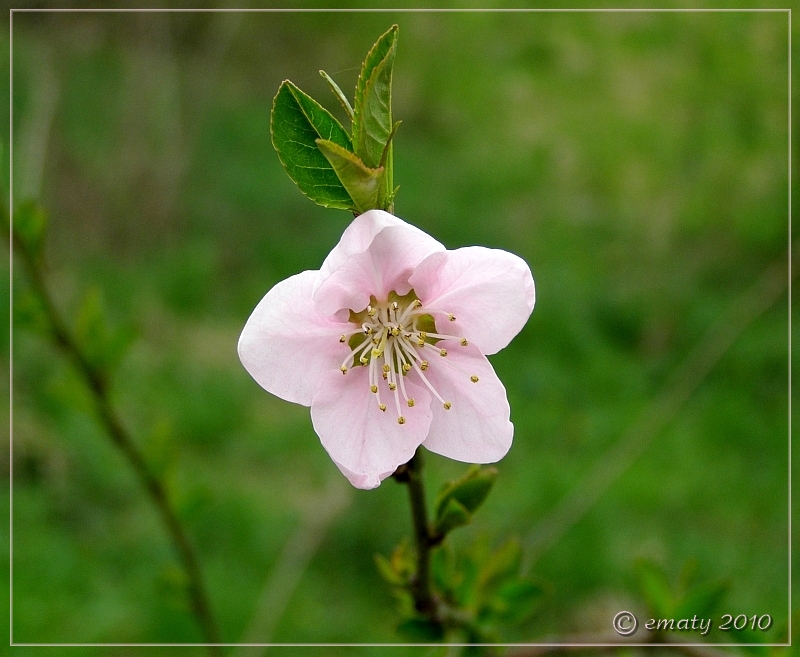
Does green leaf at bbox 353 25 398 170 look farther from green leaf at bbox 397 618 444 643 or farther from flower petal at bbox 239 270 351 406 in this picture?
green leaf at bbox 397 618 444 643

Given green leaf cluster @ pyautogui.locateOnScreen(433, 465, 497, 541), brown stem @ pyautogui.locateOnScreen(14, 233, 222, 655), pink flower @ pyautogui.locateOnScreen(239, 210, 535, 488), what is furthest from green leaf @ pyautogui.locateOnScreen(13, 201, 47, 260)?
green leaf cluster @ pyautogui.locateOnScreen(433, 465, 497, 541)

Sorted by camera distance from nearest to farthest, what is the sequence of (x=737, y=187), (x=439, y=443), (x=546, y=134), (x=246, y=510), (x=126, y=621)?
(x=439, y=443) < (x=126, y=621) < (x=246, y=510) < (x=737, y=187) < (x=546, y=134)

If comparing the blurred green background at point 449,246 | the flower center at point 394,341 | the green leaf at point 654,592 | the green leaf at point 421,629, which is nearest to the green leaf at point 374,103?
the flower center at point 394,341

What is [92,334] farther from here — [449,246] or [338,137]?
[449,246]

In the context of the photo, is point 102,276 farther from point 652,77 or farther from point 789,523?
point 789,523

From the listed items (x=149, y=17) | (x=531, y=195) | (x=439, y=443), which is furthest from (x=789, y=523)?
(x=149, y=17)

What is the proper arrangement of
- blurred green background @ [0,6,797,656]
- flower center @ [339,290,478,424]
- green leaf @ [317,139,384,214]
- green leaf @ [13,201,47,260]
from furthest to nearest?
blurred green background @ [0,6,797,656] < green leaf @ [13,201,47,260] < flower center @ [339,290,478,424] < green leaf @ [317,139,384,214]

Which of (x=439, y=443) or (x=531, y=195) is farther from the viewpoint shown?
(x=531, y=195)

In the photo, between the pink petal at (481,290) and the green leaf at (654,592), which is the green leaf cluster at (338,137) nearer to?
the pink petal at (481,290)
